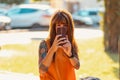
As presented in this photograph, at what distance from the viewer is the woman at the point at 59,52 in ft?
12.3

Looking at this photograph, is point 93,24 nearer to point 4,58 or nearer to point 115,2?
point 115,2

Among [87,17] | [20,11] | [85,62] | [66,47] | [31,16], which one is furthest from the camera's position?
[87,17]

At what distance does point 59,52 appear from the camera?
383cm

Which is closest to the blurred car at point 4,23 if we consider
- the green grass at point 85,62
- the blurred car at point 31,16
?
the blurred car at point 31,16

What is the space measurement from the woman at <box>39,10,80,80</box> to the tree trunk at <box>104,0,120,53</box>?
409 inches

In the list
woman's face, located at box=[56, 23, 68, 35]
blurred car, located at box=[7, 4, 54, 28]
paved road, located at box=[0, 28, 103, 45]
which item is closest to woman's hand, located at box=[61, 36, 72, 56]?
woman's face, located at box=[56, 23, 68, 35]

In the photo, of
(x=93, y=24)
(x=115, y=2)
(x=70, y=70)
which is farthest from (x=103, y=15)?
(x=93, y=24)

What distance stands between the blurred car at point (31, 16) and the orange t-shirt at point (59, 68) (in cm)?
2373

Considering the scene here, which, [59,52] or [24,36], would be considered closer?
[59,52]

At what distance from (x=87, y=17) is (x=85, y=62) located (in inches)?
857

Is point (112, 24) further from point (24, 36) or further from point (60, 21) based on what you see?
point (60, 21)

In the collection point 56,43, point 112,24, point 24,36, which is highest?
point 56,43

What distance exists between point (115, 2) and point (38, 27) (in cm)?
1444

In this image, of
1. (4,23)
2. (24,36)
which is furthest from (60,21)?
(4,23)
